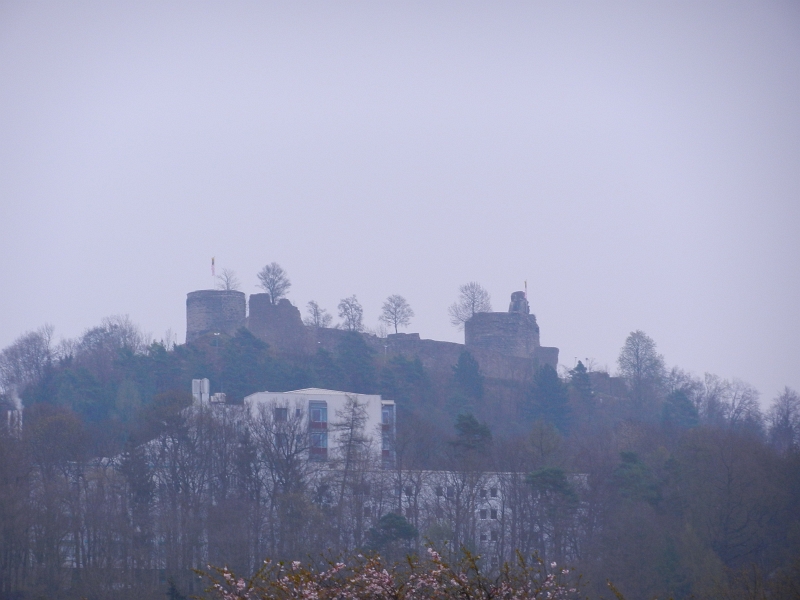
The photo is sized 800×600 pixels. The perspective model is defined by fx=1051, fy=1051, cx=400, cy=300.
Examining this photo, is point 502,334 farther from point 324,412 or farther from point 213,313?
→ point 324,412

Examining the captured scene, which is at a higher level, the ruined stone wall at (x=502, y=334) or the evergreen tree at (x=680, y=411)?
the ruined stone wall at (x=502, y=334)

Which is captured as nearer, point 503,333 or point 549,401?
point 549,401

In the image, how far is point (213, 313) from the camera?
68.3 m

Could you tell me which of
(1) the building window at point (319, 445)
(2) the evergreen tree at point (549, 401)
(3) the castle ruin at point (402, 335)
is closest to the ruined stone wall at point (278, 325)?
(3) the castle ruin at point (402, 335)

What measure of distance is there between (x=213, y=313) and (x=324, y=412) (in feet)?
60.5

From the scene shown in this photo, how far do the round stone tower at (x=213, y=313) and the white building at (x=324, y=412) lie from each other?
48.6 ft

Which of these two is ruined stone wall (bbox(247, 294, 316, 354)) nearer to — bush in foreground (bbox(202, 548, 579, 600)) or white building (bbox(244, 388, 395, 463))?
white building (bbox(244, 388, 395, 463))

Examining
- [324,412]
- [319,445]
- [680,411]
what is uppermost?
[680,411]

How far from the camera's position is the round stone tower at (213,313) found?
2687 inches

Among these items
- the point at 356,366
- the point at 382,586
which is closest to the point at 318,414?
the point at 356,366

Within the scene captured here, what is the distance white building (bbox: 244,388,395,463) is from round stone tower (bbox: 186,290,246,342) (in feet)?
48.6

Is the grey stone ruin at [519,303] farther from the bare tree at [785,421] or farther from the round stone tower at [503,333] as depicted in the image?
the bare tree at [785,421]

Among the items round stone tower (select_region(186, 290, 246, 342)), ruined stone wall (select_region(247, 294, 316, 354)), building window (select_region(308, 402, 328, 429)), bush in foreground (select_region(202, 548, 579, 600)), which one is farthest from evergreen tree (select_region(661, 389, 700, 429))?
bush in foreground (select_region(202, 548, 579, 600))

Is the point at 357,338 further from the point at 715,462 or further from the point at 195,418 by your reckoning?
the point at 715,462
